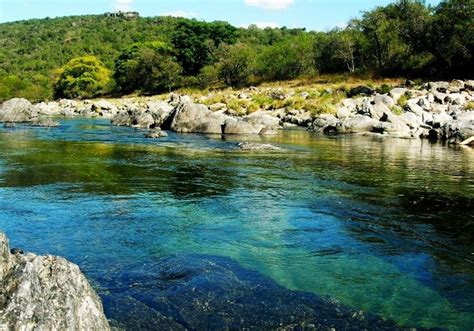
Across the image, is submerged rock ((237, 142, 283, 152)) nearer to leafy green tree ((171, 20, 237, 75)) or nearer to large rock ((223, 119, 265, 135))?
large rock ((223, 119, 265, 135))

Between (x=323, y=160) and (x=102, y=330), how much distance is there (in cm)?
1936

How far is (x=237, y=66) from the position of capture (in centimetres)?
8519

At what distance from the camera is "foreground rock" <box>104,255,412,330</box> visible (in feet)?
23.1

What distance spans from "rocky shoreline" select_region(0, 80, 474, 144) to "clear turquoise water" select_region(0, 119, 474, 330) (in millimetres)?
14101

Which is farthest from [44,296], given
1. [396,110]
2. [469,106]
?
[469,106]

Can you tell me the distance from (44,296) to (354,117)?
40.2 meters

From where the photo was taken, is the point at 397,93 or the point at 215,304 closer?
the point at 215,304

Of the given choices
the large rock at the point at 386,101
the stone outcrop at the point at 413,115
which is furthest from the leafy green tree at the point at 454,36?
the large rock at the point at 386,101

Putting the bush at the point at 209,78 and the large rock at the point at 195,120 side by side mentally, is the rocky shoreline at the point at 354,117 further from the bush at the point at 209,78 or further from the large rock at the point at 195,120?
the bush at the point at 209,78

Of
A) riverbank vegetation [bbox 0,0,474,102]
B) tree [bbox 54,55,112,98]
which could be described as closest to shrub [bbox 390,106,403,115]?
riverbank vegetation [bbox 0,0,474,102]

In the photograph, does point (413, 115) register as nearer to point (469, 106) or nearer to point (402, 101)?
point (469, 106)

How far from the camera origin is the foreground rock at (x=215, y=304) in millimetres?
7027

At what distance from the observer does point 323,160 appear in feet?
79.8

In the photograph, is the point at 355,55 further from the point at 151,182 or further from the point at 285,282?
the point at 285,282
